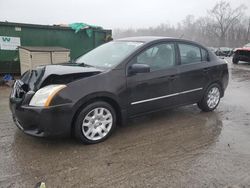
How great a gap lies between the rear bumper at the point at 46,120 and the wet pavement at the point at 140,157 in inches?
11.4

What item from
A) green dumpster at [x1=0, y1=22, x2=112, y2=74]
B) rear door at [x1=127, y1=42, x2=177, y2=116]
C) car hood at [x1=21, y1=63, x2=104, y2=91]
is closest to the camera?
car hood at [x1=21, y1=63, x2=104, y2=91]

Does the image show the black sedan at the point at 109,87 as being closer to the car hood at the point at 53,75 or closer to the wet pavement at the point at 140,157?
the car hood at the point at 53,75

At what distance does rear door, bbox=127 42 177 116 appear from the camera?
3.90 m

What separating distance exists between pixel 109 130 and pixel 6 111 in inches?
100

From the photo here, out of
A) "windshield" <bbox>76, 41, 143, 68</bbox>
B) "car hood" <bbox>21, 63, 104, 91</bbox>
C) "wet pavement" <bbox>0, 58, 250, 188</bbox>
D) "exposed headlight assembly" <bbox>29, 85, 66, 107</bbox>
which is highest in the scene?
"windshield" <bbox>76, 41, 143, 68</bbox>

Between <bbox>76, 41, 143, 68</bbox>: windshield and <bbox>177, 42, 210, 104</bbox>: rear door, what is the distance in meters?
0.99

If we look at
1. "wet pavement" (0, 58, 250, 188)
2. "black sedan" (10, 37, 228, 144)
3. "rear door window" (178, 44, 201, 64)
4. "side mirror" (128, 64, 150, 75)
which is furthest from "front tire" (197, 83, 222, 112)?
"side mirror" (128, 64, 150, 75)

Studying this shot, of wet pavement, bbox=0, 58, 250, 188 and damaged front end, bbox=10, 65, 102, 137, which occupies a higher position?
damaged front end, bbox=10, 65, 102, 137

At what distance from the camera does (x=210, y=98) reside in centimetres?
524

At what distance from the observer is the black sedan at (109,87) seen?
3236 mm

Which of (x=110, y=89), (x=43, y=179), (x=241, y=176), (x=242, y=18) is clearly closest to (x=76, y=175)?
(x=43, y=179)

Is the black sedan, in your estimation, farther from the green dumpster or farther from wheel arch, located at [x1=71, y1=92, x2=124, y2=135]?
the green dumpster

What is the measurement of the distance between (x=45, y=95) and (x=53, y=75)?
0.32 metres

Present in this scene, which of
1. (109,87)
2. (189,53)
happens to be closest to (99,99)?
(109,87)
